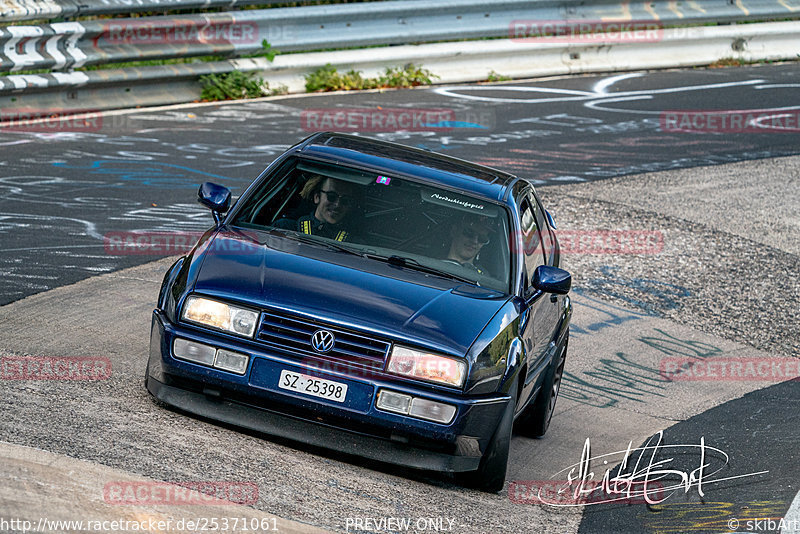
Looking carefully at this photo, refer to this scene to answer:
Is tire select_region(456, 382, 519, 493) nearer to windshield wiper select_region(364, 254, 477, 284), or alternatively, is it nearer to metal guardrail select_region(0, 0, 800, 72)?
windshield wiper select_region(364, 254, 477, 284)

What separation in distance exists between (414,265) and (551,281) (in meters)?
0.80

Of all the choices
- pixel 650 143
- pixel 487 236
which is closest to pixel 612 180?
pixel 650 143

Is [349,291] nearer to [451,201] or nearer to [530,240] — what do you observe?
[451,201]

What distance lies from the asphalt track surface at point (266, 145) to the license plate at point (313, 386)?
123 inches

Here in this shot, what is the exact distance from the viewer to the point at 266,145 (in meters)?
13.6

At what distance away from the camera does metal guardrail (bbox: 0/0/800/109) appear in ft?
44.3

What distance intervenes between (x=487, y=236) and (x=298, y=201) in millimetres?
1113

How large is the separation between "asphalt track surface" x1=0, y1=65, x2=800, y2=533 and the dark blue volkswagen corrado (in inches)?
9.2

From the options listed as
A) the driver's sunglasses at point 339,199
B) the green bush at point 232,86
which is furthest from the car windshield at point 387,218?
the green bush at point 232,86

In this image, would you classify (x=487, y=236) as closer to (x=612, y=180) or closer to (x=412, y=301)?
(x=412, y=301)

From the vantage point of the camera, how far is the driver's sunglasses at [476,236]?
6.55 meters

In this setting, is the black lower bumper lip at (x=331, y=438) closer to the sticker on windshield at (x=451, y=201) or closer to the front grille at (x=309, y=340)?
the front grille at (x=309, y=340)

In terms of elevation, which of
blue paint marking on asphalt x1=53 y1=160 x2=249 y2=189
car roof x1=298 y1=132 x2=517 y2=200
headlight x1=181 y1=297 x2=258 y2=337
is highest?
car roof x1=298 y1=132 x2=517 y2=200
